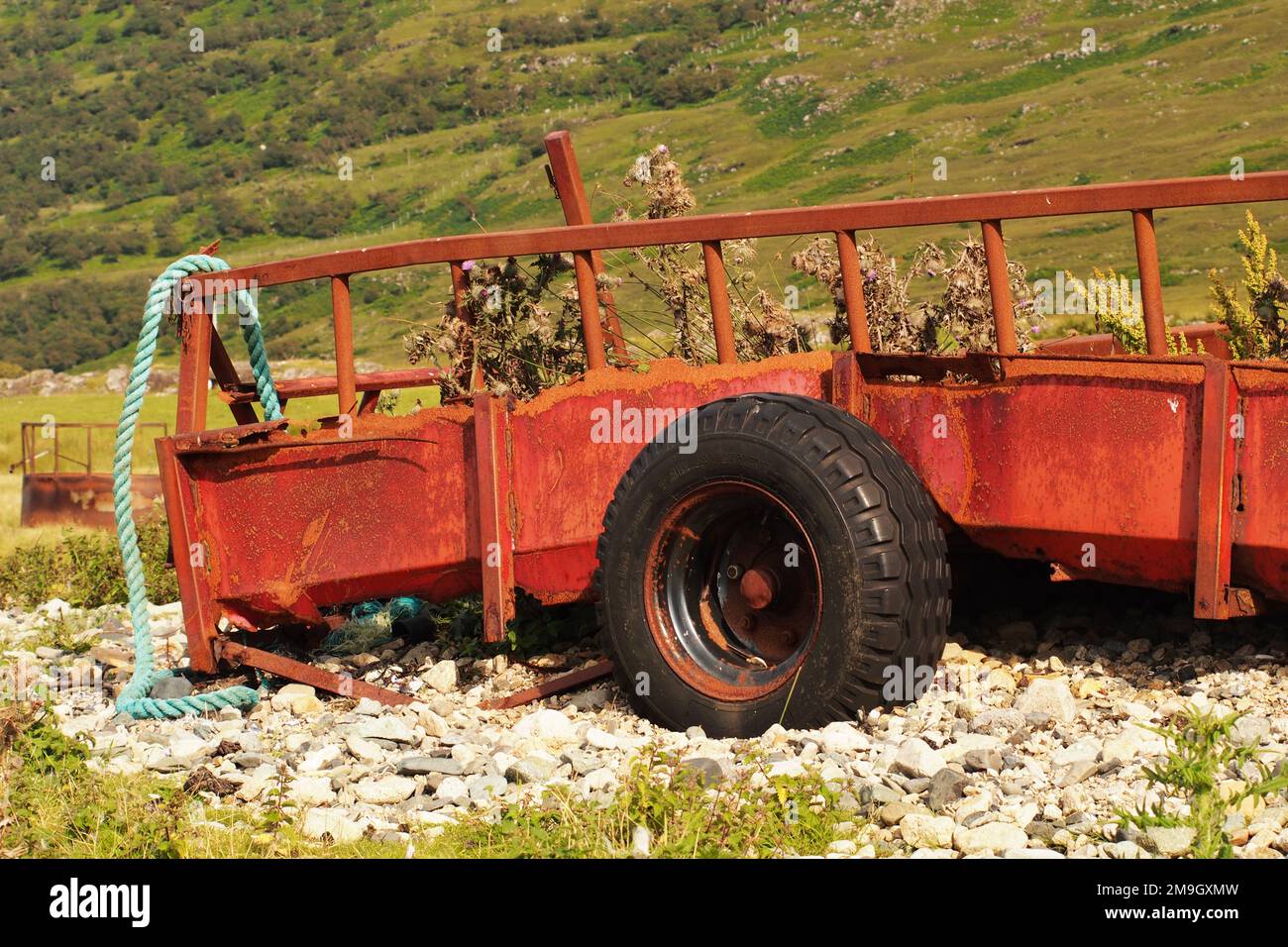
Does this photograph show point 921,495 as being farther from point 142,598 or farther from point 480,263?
point 142,598

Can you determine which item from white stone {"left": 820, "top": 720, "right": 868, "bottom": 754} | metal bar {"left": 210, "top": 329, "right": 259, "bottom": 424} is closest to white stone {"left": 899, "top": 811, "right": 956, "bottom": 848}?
white stone {"left": 820, "top": 720, "right": 868, "bottom": 754}

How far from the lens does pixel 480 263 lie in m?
7.68

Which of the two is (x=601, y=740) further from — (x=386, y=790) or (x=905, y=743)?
(x=905, y=743)

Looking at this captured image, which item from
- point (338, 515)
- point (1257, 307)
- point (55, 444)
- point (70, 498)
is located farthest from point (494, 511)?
point (70, 498)

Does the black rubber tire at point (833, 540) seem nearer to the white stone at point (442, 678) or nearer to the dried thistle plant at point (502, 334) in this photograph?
the white stone at point (442, 678)

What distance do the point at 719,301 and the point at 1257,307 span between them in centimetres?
210

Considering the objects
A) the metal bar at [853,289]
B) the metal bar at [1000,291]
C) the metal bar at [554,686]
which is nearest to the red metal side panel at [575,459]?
the metal bar at [554,686]

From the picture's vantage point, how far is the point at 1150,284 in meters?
5.49

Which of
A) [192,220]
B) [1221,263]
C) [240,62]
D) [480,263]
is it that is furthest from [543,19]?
[480,263]

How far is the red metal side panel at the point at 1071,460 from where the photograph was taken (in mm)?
5305

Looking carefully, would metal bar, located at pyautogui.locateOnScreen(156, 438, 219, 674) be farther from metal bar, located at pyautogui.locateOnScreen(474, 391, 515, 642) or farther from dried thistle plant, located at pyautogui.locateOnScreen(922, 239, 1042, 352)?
dried thistle plant, located at pyautogui.locateOnScreen(922, 239, 1042, 352)

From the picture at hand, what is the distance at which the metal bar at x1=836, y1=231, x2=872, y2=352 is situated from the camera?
617 centimetres

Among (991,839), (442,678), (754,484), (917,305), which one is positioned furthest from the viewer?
(917,305)

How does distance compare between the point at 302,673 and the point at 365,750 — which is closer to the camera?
the point at 365,750
